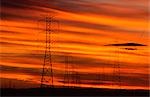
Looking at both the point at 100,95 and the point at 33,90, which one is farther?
the point at 100,95

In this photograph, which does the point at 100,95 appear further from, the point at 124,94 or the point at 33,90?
the point at 33,90

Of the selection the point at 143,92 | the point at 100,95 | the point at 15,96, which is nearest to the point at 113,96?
the point at 100,95

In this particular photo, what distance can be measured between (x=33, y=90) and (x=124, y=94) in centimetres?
1293

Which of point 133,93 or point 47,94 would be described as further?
point 133,93

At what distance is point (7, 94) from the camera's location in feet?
247

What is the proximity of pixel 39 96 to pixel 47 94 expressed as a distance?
0.99 meters

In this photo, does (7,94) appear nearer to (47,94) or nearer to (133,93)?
(47,94)

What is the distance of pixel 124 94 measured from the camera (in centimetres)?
8319

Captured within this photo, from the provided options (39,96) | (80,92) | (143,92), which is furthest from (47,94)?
(143,92)

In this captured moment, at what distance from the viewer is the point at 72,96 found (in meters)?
84.4

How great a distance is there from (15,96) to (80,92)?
9913 millimetres

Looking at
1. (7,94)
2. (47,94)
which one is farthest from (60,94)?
(7,94)

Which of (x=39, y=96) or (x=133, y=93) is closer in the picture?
(x=39, y=96)

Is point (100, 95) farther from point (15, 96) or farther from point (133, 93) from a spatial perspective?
point (15, 96)
